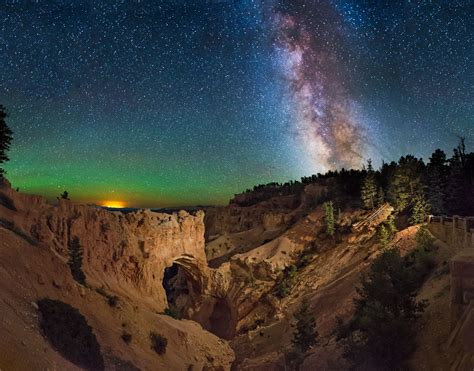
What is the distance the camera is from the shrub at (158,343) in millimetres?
25938

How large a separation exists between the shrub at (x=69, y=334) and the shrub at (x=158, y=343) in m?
6.71

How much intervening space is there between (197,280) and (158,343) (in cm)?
2592

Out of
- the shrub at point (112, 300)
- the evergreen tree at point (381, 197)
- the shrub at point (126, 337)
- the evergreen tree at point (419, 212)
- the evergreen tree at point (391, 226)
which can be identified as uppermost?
the evergreen tree at point (381, 197)

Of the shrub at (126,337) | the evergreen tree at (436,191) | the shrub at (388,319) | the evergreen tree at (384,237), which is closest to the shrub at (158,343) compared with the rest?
the shrub at (126,337)

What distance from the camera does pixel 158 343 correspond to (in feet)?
86.1

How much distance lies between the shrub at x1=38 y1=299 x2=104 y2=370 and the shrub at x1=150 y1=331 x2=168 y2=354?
A: 22.0ft

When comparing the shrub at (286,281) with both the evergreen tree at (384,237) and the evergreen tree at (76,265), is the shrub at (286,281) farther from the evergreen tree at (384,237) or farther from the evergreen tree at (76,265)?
the evergreen tree at (76,265)

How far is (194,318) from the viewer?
51469 mm

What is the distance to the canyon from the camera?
61.1 feet

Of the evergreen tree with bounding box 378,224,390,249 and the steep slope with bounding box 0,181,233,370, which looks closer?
the steep slope with bounding box 0,181,233,370

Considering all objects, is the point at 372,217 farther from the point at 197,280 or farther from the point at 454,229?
the point at 197,280

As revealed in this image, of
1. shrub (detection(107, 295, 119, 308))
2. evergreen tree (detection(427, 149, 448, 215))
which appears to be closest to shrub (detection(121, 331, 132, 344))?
shrub (detection(107, 295, 119, 308))

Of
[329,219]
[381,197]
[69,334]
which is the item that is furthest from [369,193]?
[69,334]

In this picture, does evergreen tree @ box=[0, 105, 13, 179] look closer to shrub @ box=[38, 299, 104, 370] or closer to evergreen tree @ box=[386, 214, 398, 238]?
shrub @ box=[38, 299, 104, 370]
